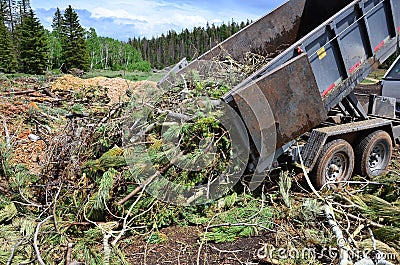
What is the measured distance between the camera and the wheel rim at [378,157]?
524 cm

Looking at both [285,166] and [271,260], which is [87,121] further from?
[271,260]

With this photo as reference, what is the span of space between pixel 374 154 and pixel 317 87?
1679 mm

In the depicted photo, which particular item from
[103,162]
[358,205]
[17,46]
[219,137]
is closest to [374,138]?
[358,205]

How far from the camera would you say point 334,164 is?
190 inches

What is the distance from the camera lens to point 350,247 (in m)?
3.28

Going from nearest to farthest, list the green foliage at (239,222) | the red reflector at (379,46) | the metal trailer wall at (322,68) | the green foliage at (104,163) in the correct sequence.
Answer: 1. the green foliage at (239,222)
2. the metal trailer wall at (322,68)
3. the green foliage at (104,163)
4. the red reflector at (379,46)

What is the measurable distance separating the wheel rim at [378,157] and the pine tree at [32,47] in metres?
35.9

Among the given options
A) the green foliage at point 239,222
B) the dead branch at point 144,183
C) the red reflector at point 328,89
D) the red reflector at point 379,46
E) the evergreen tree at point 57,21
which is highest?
the evergreen tree at point 57,21

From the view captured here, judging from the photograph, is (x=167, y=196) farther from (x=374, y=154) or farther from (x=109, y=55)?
(x=109, y=55)

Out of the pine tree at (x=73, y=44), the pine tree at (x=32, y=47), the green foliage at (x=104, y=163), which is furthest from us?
the pine tree at (x=73, y=44)

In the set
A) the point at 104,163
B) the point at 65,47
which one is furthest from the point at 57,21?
the point at 104,163

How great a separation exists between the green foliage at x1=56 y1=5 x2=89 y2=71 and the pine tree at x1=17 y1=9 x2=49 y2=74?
95.5 inches

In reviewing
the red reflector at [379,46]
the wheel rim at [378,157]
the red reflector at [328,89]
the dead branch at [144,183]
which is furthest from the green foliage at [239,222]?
the red reflector at [379,46]

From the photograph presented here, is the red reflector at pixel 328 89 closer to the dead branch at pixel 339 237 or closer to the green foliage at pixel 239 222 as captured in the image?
the dead branch at pixel 339 237
